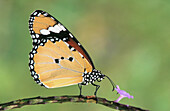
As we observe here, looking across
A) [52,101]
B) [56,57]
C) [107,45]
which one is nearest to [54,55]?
[56,57]

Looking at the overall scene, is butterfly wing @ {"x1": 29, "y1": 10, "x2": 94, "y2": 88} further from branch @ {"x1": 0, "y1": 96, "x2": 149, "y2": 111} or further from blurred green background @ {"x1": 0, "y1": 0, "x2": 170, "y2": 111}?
blurred green background @ {"x1": 0, "y1": 0, "x2": 170, "y2": 111}

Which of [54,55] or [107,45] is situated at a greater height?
[107,45]

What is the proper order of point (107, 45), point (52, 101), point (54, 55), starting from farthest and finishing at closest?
point (107, 45) < point (54, 55) < point (52, 101)

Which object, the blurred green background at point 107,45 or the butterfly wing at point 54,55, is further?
the blurred green background at point 107,45

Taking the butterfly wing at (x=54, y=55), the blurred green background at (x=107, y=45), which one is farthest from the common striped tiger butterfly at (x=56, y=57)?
the blurred green background at (x=107, y=45)

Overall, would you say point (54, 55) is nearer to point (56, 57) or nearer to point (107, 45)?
point (56, 57)

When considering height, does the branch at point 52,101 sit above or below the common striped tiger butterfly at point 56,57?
below

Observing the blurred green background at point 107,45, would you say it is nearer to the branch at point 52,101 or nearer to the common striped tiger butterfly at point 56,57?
the common striped tiger butterfly at point 56,57
